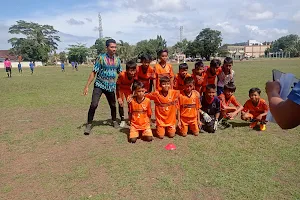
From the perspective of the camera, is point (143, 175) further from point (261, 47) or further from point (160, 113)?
point (261, 47)

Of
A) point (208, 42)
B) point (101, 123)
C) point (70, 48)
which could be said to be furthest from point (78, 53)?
point (101, 123)

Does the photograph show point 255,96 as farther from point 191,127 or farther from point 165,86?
point 165,86

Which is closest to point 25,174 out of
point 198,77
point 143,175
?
point 143,175

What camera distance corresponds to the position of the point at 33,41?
85500 millimetres

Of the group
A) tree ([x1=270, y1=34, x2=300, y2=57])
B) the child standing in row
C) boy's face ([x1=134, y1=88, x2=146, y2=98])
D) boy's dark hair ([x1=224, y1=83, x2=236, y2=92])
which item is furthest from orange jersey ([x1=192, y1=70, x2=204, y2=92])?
tree ([x1=270, y1=34, x2=300, y2=57])

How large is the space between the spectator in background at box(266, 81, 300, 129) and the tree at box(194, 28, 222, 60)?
3755 inches

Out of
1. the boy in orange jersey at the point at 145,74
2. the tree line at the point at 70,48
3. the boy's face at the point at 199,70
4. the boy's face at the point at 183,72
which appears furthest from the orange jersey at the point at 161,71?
the tree line at the point at 70,48

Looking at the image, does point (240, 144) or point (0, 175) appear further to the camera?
point (240, 144)

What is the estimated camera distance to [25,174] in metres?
4.08

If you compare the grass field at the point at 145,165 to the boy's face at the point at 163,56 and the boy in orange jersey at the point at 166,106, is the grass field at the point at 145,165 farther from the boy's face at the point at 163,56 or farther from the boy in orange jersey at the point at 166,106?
the boy's face at the point at 163,56

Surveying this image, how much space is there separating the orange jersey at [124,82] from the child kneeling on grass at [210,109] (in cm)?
188

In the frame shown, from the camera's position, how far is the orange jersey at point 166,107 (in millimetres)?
5857

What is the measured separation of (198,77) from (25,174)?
460 cm

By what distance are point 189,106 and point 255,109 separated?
180cm
